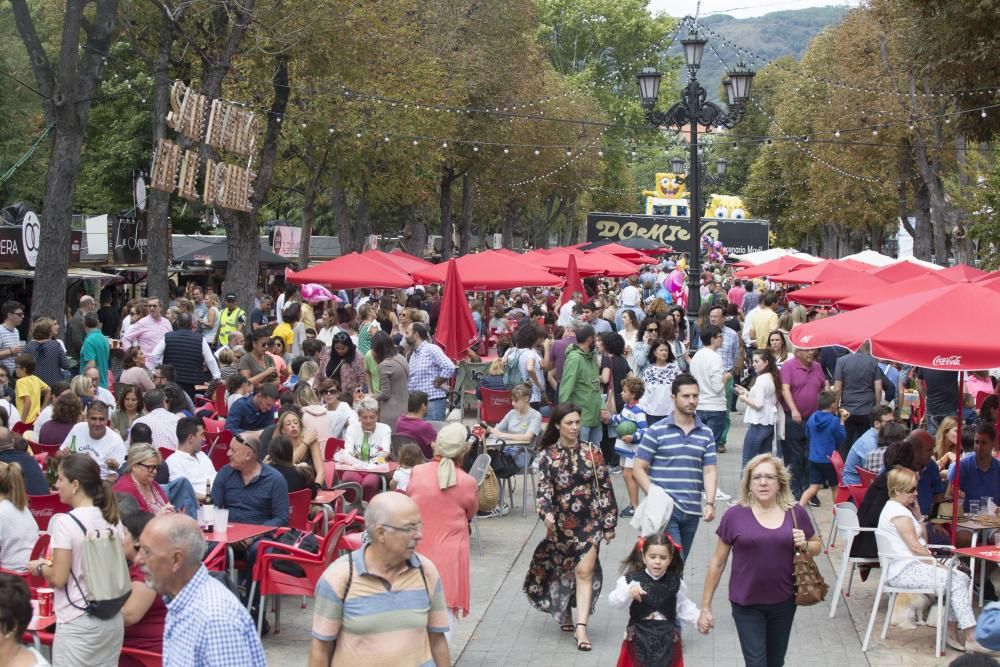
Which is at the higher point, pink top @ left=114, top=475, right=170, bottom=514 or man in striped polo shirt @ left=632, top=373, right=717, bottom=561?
man in striped polo shirt @ left=632, top=373, right=717, bottom=561

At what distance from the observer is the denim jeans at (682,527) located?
8.34 metres

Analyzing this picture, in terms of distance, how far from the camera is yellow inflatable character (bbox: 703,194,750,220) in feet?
313

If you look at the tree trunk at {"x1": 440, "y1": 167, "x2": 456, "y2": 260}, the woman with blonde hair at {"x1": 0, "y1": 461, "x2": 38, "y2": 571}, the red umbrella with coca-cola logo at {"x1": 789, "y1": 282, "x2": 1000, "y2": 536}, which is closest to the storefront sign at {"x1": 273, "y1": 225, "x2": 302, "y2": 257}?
the tree trunk at {"x1": 440, "y1": 167, "x2": 456, "y2": 260}

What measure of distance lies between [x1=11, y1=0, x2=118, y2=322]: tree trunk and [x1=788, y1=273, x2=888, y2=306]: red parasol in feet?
32.2

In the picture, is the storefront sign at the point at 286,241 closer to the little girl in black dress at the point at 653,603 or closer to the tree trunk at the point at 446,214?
the tree trunk at the point at 446,214

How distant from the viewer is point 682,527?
8453 millimetres

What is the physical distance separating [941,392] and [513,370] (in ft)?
14.8

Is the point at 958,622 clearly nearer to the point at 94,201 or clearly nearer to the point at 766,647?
the point at 766,647

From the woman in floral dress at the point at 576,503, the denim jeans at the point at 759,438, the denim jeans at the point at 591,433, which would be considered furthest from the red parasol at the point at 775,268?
the woman in floral dress at the point at 576,503

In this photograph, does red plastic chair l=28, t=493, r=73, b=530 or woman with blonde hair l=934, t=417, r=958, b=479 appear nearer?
red plastic chair l=28, t=493, r=73, b=530

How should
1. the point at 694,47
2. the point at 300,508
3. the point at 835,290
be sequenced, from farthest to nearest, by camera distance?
the point at 694,47 → the point at 835,290 → the point at 300,508

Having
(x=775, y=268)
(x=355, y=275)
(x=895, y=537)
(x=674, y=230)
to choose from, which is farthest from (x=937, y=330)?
(x=674, y=230)

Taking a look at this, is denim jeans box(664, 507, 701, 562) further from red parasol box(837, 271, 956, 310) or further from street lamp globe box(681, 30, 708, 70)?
street lamp globe box(681, 30, 708, 70)

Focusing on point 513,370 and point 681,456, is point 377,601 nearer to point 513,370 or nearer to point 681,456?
point 681,456
